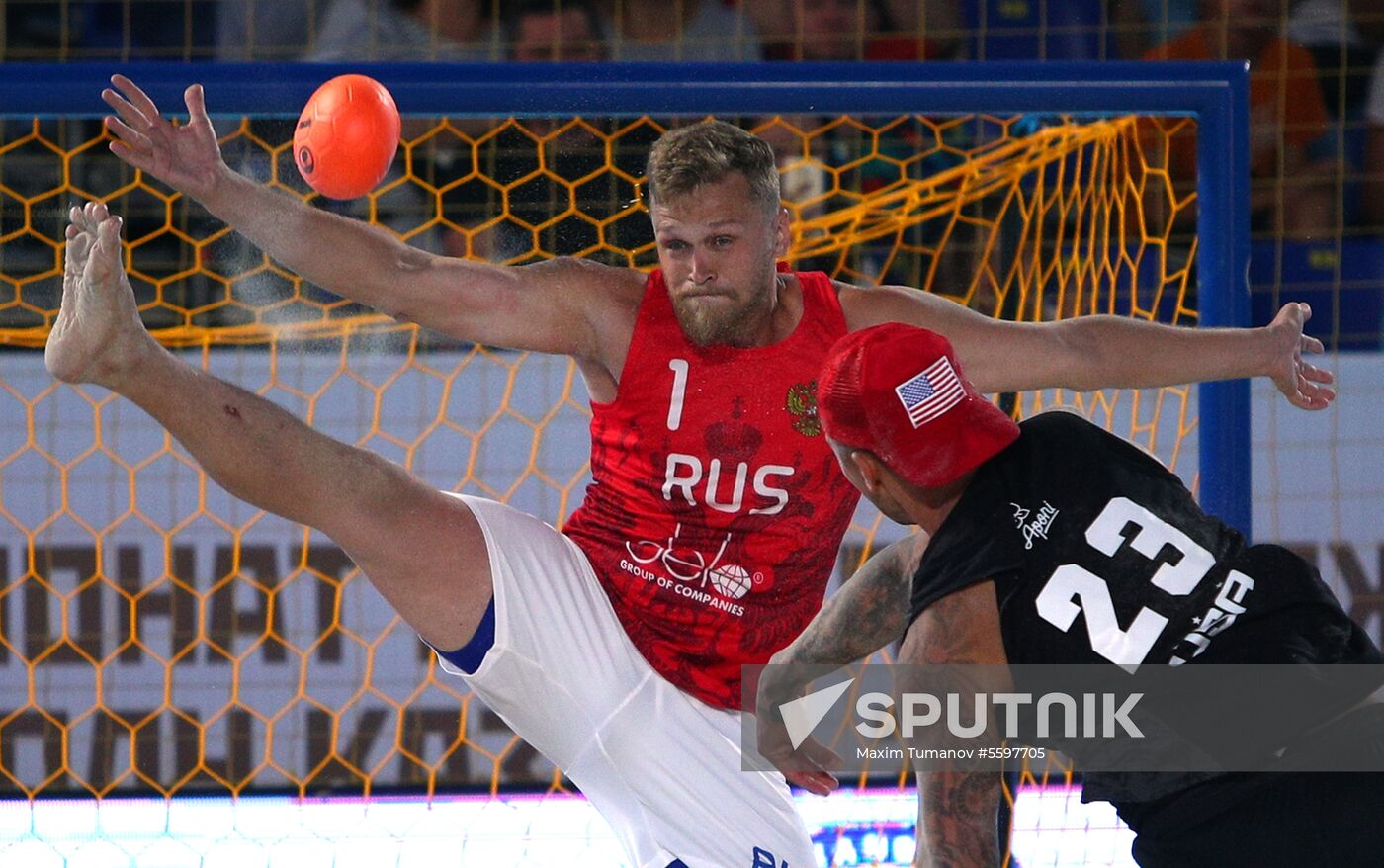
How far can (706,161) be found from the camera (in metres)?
3.28

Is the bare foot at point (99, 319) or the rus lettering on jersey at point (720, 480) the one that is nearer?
the bare foot at point (99, 319)

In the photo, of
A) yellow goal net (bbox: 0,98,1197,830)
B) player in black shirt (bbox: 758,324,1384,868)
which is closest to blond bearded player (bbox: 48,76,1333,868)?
player in black shirt (bbox: 758,324,1384,868)

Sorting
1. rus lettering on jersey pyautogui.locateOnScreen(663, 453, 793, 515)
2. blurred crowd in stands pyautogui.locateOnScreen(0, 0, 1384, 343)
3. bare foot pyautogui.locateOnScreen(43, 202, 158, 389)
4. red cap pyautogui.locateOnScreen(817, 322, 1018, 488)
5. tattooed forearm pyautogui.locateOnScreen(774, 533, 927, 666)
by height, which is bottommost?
tattooed forearm pyautogui.locateOnScreen(774, 533, 927, 666)

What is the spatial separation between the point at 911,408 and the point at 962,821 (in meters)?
0.66

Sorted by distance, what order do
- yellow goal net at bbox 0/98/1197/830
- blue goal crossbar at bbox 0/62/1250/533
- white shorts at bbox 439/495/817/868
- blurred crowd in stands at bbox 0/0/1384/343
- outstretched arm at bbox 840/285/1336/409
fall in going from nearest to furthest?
white shorts at bbox 439/495/817/868 → outstretched arm at bbox 840/285/1336/409 → blue goal crossbar at bbox 0/62/1250/533 → yellow goal net at bbox 0/98/1197/830 → blurred crowd in stands at bbox 0/0/1384/343

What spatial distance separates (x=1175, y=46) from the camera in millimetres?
6492

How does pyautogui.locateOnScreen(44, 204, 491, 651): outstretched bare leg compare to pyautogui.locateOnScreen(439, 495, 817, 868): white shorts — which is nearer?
pyautogui.locateOnScreen(44, 204, 491, 651): outstretched bare leg

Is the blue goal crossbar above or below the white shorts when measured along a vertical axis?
above

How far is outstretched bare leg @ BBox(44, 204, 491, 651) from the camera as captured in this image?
2807 mm

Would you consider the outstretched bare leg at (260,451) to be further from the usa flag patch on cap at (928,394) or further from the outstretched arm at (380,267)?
the usa flag patch on cap at (928,394)

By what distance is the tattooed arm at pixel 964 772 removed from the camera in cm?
244

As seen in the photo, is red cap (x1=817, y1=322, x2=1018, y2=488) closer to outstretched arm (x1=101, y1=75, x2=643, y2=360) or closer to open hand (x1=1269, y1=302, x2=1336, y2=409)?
outstretched arm (x1=101, y1=75, x2=643, y2=360)

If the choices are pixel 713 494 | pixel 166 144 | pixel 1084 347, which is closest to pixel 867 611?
pixel 713 494

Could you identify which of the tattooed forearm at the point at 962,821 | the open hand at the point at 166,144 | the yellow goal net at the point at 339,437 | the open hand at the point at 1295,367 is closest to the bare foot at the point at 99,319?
the open hand at the point at 166,144
